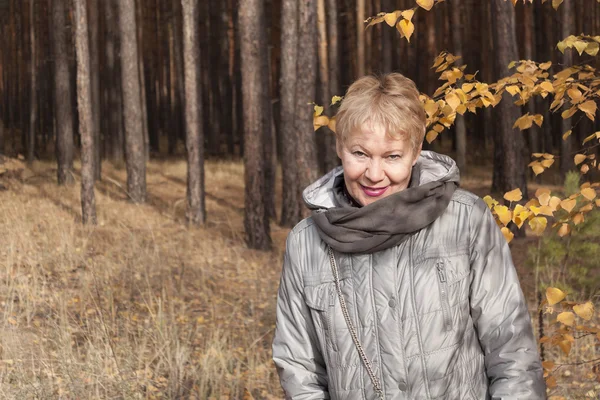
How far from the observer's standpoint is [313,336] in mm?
2225

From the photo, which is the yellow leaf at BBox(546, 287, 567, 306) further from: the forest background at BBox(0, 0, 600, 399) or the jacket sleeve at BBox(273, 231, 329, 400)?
the jacket sleeve at BBox(273, 231, 329, 400)

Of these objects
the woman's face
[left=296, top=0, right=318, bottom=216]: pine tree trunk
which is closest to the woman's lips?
the woman's face

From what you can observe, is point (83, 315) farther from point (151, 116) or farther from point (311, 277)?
point (151, 116)

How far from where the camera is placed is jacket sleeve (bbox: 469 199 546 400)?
205cm

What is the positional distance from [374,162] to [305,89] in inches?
409

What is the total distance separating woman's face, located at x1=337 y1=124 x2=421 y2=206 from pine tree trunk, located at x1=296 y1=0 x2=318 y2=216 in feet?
33.3

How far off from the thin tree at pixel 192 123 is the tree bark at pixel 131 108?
7.04 feet

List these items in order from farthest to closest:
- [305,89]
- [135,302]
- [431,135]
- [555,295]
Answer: [305,89]
[135,302]
[431,135]
[555,295]

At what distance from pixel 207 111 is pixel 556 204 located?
26.4 meters

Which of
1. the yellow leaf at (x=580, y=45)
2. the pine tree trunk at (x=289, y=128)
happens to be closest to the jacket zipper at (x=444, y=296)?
the yellow leaf at (x=580, y=45)

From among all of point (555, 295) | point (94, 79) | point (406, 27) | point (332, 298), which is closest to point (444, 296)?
point (332, 298)

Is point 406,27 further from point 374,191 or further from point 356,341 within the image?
point 356,341

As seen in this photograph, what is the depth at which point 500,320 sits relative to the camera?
208cm

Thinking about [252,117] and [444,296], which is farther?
[252,117]
